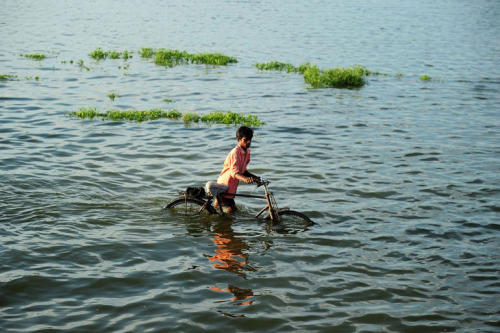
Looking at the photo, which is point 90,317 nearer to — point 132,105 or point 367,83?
point 132,105

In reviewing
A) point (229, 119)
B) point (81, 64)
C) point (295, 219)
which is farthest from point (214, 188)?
point (81, 64)

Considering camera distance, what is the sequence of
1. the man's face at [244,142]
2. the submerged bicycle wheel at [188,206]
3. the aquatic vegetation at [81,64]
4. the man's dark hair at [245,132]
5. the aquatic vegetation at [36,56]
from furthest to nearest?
the aquatic vegetation at [36,56]
the aquatic vegetation at [81,64]
the submerged bicycle wheel at [188,206]
the man's face at [244,142]
the man's dark hair at [245,132]

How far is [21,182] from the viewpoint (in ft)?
40.6

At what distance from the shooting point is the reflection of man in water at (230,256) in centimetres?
848

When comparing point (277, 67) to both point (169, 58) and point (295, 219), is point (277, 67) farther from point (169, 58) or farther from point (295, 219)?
point (295, 219)

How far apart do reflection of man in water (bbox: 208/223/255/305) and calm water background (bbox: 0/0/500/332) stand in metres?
0.04

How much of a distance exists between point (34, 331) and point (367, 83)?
21.8 metres

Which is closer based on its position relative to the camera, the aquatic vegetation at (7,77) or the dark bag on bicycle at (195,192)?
the dark bag on bicycle at (195,192)

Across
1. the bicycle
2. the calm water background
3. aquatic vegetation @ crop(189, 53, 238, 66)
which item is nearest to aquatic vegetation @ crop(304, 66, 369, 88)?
the calm water background

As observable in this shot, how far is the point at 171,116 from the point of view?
62.6 feet

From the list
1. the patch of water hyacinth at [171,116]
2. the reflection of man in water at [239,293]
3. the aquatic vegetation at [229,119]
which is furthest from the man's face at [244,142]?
the aquatic vegetation at [229,119]

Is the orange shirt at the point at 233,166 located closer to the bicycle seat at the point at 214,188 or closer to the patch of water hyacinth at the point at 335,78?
the bicycle seat at the point at 214,188

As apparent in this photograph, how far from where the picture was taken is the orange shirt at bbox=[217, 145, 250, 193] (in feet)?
33.8

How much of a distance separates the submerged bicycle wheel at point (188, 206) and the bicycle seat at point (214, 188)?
417 mm
